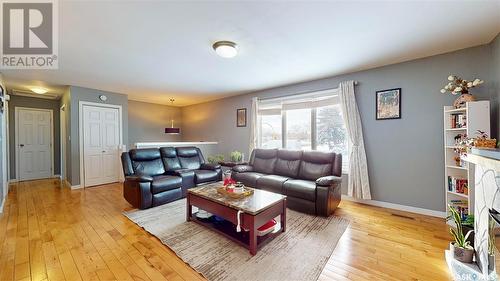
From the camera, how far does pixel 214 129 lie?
6.19 metres

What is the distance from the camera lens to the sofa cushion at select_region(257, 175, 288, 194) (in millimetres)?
3311

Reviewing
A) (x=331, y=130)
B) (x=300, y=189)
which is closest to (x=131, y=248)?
(x=300, y=189)

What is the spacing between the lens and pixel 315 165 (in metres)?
3.58

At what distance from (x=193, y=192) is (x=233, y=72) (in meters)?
2.22

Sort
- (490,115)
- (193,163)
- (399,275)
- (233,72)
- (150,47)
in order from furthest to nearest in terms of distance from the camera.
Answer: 1. (193,163)
2. (233,72)
3. (150,47)
4. (490,115)
5. (399,275)

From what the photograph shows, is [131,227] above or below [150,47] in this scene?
below

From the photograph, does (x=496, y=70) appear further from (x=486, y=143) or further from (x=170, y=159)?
(x=170, y=159)

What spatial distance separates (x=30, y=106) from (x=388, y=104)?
330 inches

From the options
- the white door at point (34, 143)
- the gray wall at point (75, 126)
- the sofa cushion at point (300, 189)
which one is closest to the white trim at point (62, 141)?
the white door at point (34, 143)

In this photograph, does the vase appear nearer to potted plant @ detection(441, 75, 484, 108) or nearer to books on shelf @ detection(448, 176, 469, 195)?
potted plant @ detection(441, 75, 484, 108)

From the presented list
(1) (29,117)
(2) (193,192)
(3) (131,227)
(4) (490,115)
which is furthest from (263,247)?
(1) (29,117)

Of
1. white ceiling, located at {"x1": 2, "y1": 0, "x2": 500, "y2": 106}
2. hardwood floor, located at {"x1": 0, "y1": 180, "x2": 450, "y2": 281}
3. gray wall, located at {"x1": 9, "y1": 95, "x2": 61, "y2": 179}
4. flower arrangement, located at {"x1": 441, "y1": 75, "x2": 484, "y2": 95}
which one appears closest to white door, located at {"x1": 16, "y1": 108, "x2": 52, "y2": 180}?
gray wall, located at {"x1": 9, "y1": 95, "x2": 61, "y2": 179}

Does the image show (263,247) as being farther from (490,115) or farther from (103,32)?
(490,115)

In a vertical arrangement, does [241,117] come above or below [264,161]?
above
